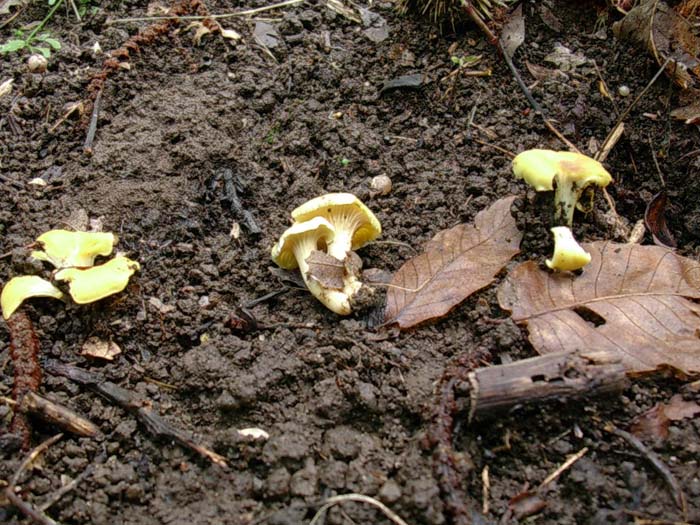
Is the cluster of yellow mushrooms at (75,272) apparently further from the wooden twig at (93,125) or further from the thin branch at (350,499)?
the thin branch at (350,499)

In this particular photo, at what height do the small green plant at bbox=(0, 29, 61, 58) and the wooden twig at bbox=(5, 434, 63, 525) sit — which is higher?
the small green plant at bbox=(0, 29, 61, 58)

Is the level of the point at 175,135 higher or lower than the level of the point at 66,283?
higher

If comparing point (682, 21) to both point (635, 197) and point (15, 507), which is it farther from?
point (15, 507)

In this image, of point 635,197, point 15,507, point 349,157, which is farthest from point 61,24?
point 635,197

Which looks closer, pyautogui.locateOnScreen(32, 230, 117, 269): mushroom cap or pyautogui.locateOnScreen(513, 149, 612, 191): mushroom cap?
pyautogui.locateOnScreen(513, 149, 612, 191): mushroom cap

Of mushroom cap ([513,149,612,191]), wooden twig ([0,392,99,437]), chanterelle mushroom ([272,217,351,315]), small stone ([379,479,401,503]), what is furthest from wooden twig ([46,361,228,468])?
mushroom cap ([513,149,612,191])

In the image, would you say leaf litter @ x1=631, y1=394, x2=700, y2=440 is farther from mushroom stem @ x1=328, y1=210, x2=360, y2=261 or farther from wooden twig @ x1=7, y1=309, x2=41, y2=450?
wooden twig @ x1=7, y1=309, x2=41, y2=450
